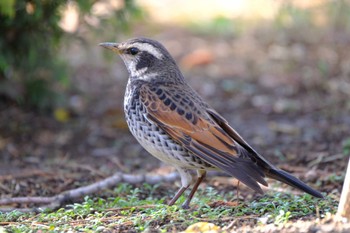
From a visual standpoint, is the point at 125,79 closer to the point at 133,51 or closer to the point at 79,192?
the point at 133,51

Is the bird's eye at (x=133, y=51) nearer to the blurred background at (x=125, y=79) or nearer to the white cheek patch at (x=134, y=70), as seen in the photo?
the white cheek patch at (x=134, y=70)

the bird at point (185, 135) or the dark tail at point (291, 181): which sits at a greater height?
the bird at point (185, 135)

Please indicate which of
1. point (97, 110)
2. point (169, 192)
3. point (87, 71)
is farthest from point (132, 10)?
point (169, 192)

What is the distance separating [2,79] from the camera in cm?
968

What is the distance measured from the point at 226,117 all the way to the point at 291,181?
4.60m

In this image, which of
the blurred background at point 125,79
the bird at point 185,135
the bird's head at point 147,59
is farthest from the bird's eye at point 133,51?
the blurred background at point 125,79

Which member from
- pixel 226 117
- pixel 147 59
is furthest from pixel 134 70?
pixel 226 117

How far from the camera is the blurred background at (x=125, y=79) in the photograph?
318 inches

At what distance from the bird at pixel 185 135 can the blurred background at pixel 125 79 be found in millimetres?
1324

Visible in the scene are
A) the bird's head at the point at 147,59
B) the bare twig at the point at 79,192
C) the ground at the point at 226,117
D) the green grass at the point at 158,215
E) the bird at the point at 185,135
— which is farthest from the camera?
the ground at the point at 226,117

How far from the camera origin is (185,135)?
577 centimetres

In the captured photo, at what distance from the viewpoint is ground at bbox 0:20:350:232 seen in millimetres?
7176

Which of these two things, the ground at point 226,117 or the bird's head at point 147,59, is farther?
the ground at point 226,117

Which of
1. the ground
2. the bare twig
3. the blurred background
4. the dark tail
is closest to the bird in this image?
the dark tail
